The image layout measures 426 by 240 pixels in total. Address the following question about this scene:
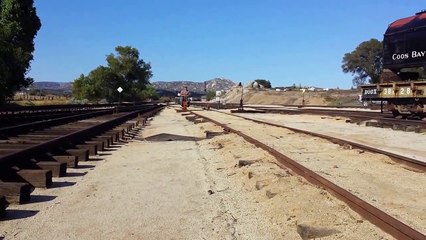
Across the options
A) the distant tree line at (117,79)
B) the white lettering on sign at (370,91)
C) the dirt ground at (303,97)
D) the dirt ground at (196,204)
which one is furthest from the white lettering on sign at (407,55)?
the distant tree line at (117,79)

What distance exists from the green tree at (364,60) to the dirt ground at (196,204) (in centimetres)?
9626

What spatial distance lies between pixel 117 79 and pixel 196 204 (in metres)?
115

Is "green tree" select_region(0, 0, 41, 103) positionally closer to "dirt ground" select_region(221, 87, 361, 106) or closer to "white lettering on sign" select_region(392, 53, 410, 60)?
"white lettering on sign" select_region(392, 53, 410, 60)

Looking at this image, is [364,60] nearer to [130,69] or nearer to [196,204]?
[130,69]

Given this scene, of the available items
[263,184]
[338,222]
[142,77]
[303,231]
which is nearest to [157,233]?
[303,231]

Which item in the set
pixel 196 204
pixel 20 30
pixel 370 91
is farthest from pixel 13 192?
pixel 20 30

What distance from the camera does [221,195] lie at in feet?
24.9

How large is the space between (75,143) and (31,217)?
267 inches

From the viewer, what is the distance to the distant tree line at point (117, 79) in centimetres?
10799

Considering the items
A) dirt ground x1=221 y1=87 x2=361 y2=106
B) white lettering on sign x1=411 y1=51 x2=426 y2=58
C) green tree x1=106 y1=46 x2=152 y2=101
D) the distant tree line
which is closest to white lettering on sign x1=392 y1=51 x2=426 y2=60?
white lettering on sign x1=411 y1=51 x2=426 y2=58

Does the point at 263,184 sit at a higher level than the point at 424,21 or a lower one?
lower

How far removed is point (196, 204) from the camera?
6953 mm

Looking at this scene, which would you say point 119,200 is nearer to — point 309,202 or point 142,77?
point 309,202

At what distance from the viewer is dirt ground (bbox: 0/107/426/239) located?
5465mm
